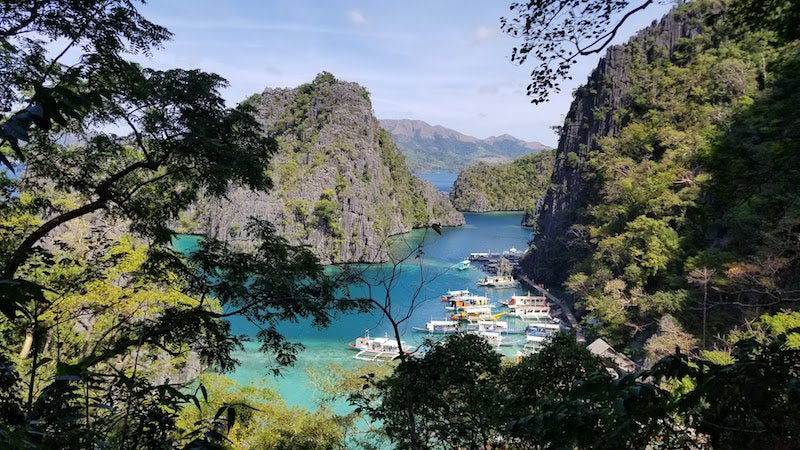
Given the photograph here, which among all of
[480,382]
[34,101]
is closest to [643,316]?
[480,382]

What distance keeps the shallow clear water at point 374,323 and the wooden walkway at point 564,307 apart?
1.62 metres

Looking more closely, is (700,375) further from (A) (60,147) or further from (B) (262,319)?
(A) (60,147)

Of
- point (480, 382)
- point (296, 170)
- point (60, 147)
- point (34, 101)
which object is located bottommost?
point (480, 382)

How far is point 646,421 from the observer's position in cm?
161

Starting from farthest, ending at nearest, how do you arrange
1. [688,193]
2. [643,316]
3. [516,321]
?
[516,321], [688,193], [643,316]

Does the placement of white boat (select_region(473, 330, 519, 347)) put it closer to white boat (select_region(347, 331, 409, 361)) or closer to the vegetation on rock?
white boat (select_region(347, 331, 409, 361))

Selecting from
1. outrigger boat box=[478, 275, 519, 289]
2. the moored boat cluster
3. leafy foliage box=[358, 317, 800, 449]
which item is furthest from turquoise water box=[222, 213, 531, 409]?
leafy foliage box=[358, 317, 800, 449]

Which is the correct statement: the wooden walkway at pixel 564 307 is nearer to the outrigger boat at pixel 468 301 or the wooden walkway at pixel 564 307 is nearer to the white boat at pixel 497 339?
the white boat at pixel 497 339

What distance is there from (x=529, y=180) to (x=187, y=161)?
8509 centimetres

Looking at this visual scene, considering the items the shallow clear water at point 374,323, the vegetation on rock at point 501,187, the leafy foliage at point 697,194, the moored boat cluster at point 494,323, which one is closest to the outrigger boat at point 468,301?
the moored boat cluster at point 494,323

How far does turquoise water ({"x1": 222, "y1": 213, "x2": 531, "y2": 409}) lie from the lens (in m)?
16.5

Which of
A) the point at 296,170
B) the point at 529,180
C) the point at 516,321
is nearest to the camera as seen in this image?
the point at 516,321

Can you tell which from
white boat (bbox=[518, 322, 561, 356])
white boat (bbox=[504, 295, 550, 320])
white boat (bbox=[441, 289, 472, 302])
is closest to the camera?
white boat (bbox=[518, 322, 561, 356])

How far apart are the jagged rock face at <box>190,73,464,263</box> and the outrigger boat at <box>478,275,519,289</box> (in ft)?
29.8
